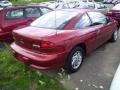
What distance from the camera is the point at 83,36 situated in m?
5.04

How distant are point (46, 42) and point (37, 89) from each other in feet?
3.32

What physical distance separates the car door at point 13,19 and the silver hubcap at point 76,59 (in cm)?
315

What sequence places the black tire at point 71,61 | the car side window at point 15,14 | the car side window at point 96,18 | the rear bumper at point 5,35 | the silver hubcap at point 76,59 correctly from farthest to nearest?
the car side window at point 15,14 < the rear bumper at point 5,35 < the car side window at point 96,18 < the silver hubcap at point 76,59 < the black tire at point 71,61

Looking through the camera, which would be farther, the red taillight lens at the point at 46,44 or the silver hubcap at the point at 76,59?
the silver hubcap at the point at 76,59

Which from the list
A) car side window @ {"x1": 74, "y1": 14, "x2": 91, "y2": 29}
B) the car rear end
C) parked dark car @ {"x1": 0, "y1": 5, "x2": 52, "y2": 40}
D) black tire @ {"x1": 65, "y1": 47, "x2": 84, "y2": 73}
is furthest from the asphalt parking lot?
parked dark car @ {"x1": 0, "y1": 5, "x2": 52, "y2": 40}

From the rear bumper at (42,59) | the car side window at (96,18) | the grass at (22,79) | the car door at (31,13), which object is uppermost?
the car side window at (96,18)

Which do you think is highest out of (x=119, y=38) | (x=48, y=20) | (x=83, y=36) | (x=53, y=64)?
(x=48, y=20)

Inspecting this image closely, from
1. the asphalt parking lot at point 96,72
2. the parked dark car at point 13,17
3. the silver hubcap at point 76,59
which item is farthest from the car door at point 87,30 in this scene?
the parked dark car at point 13,17

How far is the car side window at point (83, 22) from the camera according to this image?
200 inches

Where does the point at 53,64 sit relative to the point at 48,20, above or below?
below

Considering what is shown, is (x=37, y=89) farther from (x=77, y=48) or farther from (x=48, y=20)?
(x=48, y=20)

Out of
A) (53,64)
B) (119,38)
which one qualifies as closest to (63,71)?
(53,64)

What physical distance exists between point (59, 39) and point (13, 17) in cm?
354

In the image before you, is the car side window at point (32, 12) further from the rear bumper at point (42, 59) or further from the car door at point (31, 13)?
the rear bumper at point (42, 59)
